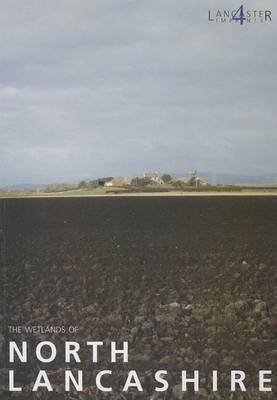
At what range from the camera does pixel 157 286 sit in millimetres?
3146

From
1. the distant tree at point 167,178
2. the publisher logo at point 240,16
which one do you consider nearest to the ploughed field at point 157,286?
the distant tree at point 167,178

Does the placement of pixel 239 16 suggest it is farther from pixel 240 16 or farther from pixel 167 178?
pixel 167 178

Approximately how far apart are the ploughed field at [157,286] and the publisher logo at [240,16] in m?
0.83

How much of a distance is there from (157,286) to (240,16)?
133 centimetres

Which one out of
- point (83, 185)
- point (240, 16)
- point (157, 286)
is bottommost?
point (157, 286)

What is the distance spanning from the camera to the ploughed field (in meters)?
3.12

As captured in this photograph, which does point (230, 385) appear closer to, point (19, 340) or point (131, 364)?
point (131, 364)

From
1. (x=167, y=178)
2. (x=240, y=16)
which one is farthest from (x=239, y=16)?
(x=167, y=178)

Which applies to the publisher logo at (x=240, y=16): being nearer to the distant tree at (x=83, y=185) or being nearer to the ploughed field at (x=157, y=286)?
the ploughed field at (x=157, y=286)

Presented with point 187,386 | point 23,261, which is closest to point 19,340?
point 23,261

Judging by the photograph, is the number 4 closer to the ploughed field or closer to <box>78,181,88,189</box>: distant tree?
the ploughed field

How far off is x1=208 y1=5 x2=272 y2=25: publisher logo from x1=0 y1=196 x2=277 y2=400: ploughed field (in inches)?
32.7

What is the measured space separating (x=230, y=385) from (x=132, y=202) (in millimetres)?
998

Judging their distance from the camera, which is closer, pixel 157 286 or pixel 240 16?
pixel 240 16
